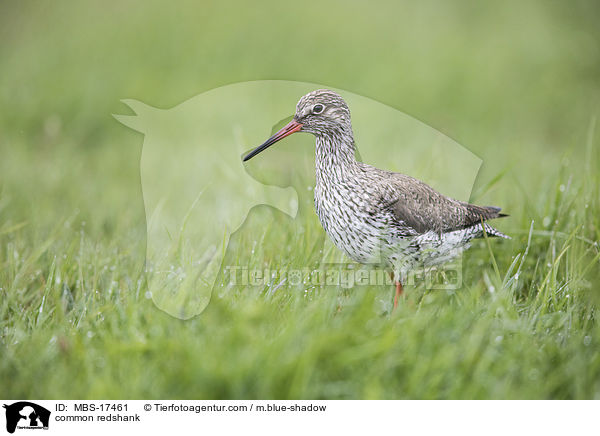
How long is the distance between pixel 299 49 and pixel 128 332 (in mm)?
6862

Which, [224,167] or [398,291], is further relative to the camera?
[224,167]

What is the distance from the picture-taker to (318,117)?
4.45 metres

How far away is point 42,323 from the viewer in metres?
4.28

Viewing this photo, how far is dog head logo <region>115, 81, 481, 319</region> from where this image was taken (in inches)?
186

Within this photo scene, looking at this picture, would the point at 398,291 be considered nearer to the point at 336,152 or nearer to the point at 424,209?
the point at 424,209

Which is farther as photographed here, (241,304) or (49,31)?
→ (49,31)

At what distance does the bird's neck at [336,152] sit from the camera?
15.1ft

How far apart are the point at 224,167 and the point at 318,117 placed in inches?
129

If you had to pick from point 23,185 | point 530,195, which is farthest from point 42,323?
point 530,195
